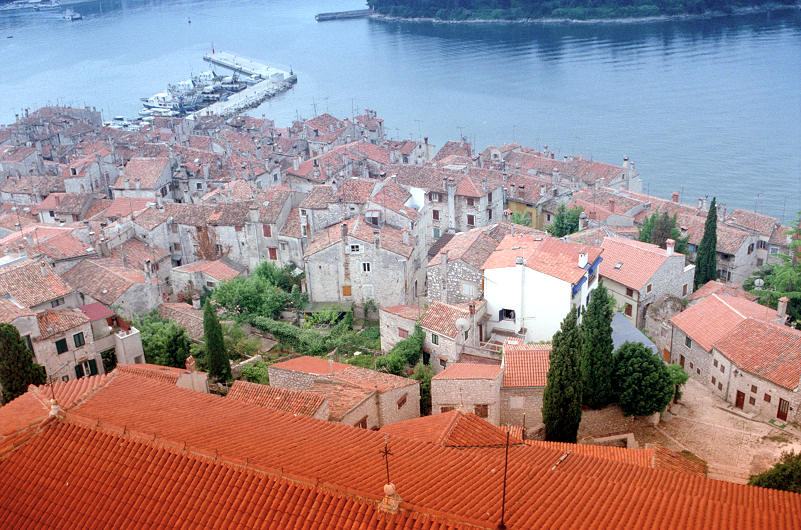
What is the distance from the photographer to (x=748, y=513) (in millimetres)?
11875

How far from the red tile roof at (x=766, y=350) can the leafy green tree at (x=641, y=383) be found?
607 cm

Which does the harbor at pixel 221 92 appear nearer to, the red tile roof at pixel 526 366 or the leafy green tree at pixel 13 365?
the leafy green tree at pixel 13 365

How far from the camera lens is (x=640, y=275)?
41344 mm

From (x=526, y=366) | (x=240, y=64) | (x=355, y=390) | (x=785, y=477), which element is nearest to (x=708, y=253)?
(x=526, y=366)

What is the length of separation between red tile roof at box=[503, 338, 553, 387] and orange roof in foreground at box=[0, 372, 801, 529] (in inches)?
473

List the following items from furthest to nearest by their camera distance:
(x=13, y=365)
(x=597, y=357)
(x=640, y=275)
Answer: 1. (x=640, y=275)
2. (x=597, y=357)
3. (x=13, y=365)

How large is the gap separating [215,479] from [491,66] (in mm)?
137587

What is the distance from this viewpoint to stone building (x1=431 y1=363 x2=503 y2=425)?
26391 mm

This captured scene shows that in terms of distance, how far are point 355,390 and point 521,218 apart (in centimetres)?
3722

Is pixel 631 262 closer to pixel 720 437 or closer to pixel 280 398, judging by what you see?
pixel 720 437

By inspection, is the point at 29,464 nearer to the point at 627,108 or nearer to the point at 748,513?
the point at 748,513

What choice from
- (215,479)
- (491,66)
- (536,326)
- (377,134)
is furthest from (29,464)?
(491,66)

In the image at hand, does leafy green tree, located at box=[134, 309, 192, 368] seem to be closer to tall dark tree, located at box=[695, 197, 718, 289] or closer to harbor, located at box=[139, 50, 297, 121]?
tall dark tree, located at box=[695, 197, 718, 289]

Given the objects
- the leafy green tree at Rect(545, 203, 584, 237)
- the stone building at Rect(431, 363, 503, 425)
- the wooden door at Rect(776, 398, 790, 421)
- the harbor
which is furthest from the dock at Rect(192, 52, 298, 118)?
the wooden door at Rect(776, 398, 790, 421)
